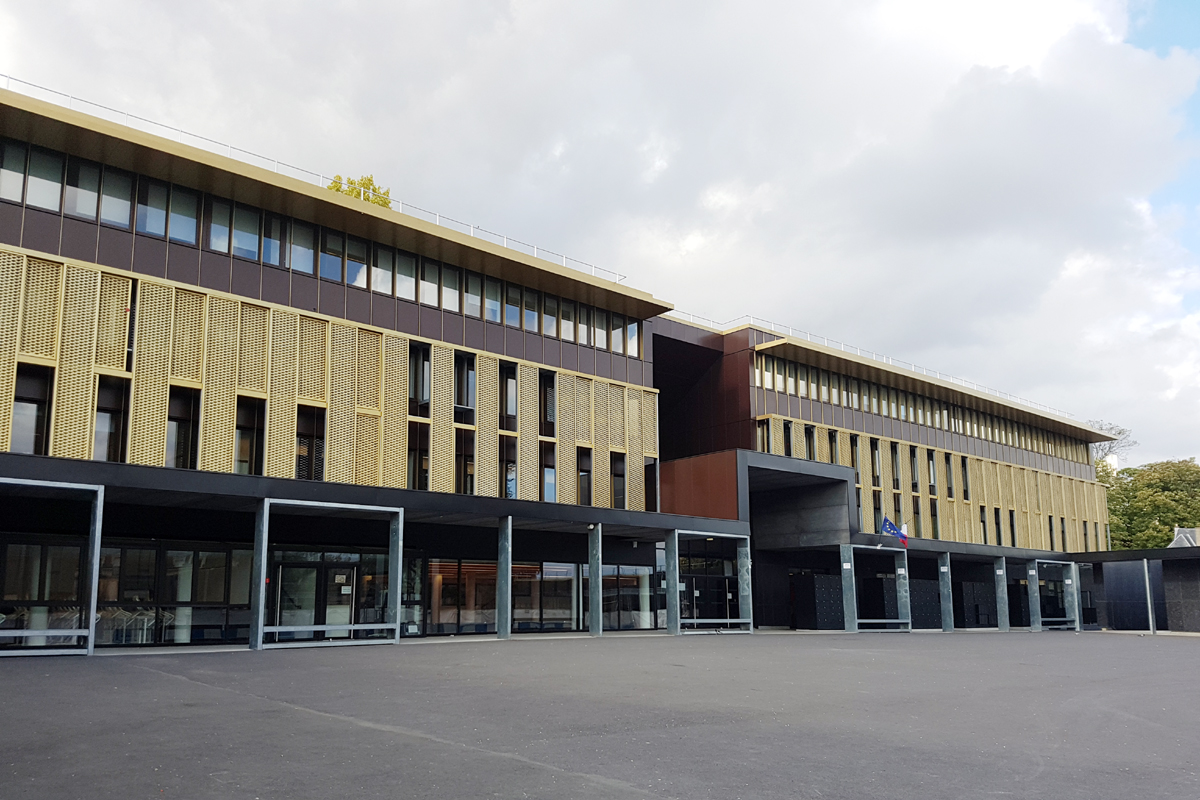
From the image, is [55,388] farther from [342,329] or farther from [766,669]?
[766,669]

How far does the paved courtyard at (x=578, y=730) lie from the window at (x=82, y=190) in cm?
1141

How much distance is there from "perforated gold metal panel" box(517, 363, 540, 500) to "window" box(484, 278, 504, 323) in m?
1.85

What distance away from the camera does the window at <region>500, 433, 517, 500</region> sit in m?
31.1

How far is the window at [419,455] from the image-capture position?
2869 centimetres

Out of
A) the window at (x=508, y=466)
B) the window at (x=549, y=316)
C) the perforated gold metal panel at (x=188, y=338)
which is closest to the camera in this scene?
the perforated gold metal panel at (x=188, y=338)

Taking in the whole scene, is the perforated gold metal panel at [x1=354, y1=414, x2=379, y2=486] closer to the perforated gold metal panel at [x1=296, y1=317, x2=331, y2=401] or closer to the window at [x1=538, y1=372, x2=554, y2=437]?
the perforated gold metal panel at [x1=296, y1=317, x2=331, y2=401]

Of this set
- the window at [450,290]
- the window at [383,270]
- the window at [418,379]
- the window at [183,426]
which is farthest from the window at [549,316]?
the window at [183,426]

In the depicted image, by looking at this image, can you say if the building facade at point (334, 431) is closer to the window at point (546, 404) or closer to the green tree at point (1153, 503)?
the window at point (546, 404)

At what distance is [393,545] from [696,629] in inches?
564

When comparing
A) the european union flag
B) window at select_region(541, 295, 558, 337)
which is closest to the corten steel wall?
window at select_region(541, 295, 558, 337)

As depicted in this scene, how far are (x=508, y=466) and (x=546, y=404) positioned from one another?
2.80 meters

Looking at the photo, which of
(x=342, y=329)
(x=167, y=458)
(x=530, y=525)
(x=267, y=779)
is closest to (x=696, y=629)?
(x=530, y=525)

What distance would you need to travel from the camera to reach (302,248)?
27.7 meters

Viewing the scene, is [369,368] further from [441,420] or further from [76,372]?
[76,372]
